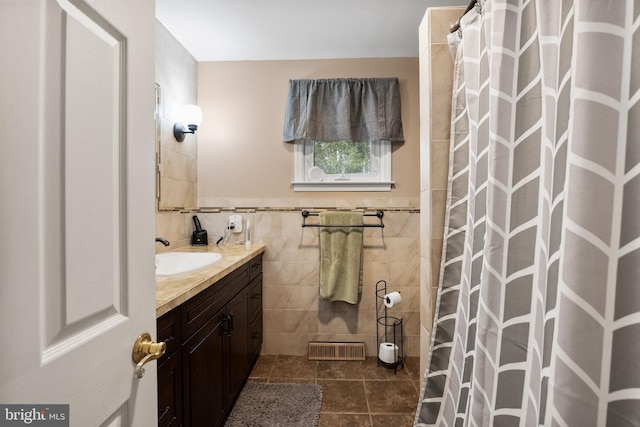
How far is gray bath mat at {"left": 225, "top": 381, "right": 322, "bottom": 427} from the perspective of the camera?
1630 millimetres

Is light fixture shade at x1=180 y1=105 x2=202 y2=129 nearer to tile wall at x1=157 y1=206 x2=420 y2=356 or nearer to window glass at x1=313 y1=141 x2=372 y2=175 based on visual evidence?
tile wall at x1=157 y1=206 x2=420 y2=356

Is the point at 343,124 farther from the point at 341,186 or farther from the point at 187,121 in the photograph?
the point at 187,121

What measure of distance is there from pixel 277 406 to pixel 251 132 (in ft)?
6.39

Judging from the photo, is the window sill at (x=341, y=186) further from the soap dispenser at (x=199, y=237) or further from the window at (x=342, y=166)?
the soap dispenser at (x=199, y=237)

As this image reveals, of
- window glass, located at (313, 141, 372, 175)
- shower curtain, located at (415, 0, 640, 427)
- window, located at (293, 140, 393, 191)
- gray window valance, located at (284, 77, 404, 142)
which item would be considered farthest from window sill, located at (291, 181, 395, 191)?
shower curtain, located at (415, 0, 640, 427)

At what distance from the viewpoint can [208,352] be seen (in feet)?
4.35

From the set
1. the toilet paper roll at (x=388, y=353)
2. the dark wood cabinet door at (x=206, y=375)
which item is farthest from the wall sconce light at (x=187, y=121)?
the toilet paper roll at (x=388, y=353)

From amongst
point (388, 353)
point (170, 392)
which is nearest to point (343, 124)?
point (388, 353)

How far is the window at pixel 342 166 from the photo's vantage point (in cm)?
242

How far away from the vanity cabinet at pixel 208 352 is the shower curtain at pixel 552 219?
0.96 metres

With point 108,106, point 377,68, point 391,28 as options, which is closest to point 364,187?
point 377,68

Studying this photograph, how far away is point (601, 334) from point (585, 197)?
0.24m

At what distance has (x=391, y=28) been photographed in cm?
203

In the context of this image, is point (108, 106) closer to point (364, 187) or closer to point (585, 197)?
point (585, 197)
